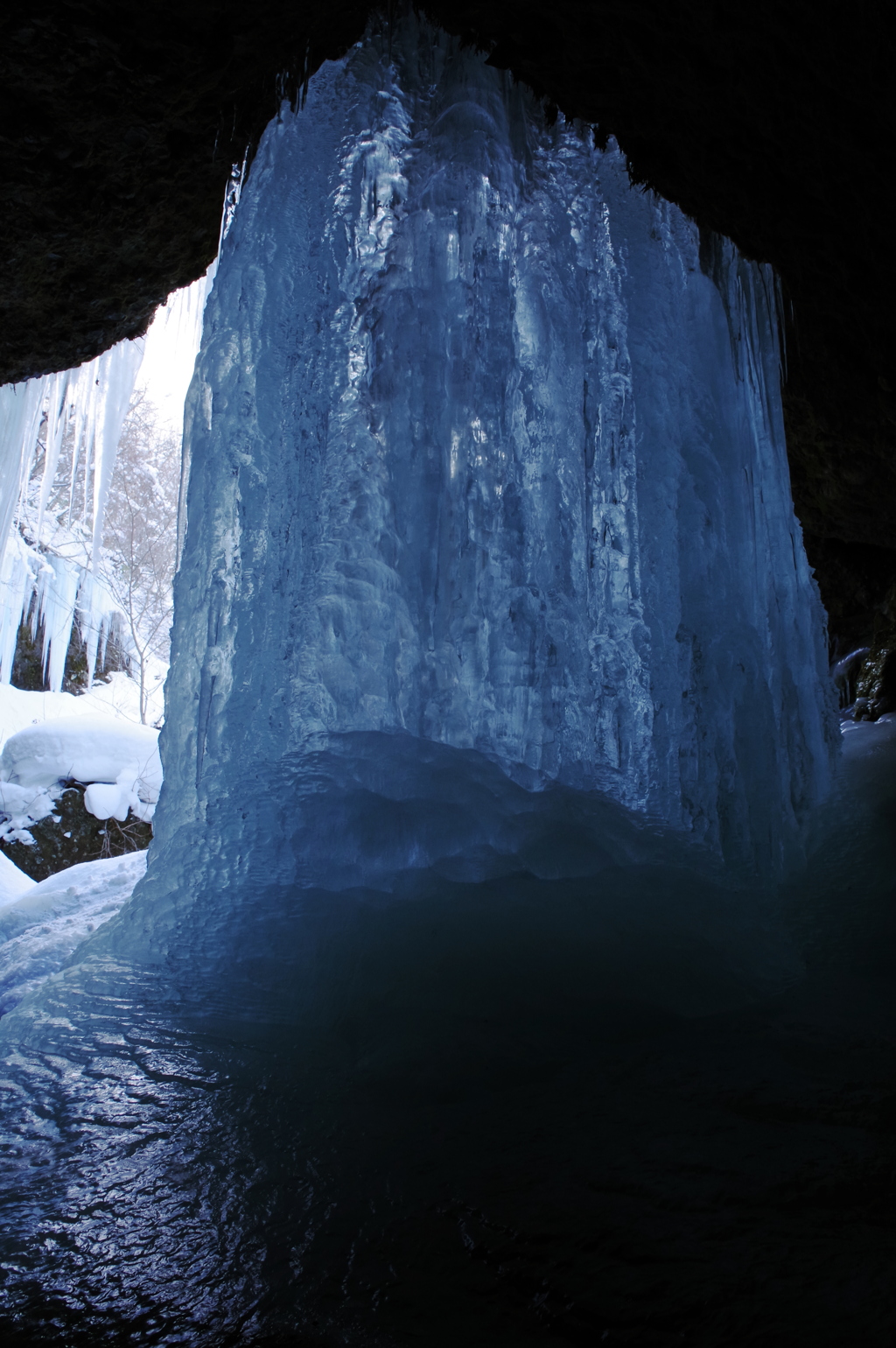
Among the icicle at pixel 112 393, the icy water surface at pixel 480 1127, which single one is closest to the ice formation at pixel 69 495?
the icicle at pixel 112 393

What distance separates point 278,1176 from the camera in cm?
148

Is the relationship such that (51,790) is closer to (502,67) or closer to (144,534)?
(144,534)

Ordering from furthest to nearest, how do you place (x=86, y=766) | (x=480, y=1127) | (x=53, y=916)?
(x=86, y=766), (x=53, y=916), (x=480, y=1127)

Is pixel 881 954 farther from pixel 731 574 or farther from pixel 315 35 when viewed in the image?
pixel 315 35

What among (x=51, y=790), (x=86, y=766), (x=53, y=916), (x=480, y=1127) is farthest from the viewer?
(x=86, y=766)

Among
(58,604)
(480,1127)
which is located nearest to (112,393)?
(480,1127)

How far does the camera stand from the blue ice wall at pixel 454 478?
9.40 ft

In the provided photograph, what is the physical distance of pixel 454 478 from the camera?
296cm

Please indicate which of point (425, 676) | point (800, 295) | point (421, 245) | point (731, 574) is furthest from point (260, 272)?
point (800, 295)

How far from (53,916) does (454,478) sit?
9.12ft

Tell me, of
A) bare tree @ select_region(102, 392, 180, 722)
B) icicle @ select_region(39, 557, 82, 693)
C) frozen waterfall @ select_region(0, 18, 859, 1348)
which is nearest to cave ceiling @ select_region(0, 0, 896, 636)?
frozen waterfall @ select_region(0, 18, 859, 1348)

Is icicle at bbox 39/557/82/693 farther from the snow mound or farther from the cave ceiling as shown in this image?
the cave ceiling

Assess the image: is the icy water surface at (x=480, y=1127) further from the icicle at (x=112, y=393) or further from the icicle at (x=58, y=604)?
the icicle at (x=58, y=604)

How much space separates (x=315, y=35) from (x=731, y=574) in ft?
7.96
